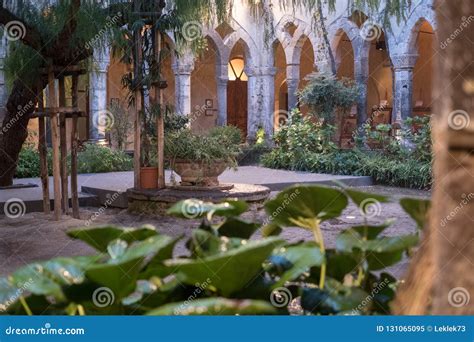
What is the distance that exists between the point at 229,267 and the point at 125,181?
10039 mm

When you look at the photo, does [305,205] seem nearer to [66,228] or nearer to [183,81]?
[66,228]

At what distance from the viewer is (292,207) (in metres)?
1.06

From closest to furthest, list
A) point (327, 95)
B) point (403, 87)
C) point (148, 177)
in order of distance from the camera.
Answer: point (148, 177), point (327, 95), point (403, 87)

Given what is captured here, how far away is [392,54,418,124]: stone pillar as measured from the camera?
14281 mm

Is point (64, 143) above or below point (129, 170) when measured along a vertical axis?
above

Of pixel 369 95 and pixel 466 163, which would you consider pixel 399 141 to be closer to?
pixel 369 95

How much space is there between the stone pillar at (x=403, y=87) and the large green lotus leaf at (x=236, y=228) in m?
13.4

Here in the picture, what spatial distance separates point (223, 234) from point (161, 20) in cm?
687

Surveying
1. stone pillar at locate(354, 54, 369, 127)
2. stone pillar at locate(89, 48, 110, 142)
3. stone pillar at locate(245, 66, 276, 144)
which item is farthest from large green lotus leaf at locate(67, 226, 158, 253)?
stone pillar at locate(245, 66, 276, 144)

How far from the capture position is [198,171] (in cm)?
824

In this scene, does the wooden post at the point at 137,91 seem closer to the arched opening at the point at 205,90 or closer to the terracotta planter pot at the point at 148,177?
the terracotta planter pot at the point at 148,177

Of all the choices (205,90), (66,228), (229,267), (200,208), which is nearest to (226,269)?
(229,267)

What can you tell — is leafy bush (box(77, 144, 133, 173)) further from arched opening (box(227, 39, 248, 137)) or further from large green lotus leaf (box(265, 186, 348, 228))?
large green lotus leaf (box(265, 186, 348, 228))

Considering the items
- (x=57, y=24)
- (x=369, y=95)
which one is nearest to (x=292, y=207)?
(x=57, y=24)
